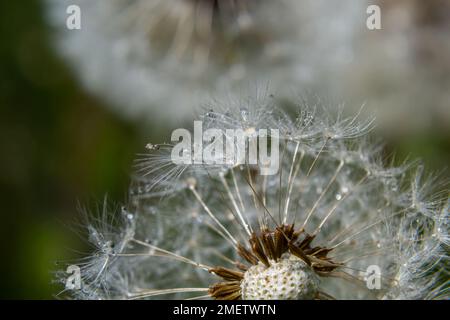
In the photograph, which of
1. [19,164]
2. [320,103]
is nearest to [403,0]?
[320,103]

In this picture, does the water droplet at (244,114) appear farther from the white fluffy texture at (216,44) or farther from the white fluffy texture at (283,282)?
the white fluffy texture at (216,44)

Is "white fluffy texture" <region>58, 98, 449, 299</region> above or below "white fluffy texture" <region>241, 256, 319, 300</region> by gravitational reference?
above

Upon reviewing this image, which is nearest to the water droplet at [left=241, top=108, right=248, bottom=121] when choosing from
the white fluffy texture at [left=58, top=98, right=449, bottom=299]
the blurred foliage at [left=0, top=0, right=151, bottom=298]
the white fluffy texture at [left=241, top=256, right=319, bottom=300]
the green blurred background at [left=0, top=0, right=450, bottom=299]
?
the white fluffy texture at [left=58, top=98, right=449, bottom=299]

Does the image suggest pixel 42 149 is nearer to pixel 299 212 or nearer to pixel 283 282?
pixel 299 212

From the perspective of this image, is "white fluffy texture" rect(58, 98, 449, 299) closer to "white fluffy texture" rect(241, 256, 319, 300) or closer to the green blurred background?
"white fluffy texture" rect(241, 256, 319, 300)

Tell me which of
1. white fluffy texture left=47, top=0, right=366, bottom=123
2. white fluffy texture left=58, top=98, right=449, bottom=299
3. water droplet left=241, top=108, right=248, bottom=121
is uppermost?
white fluffy texture left=47, top=0, right=366, bottom=123
